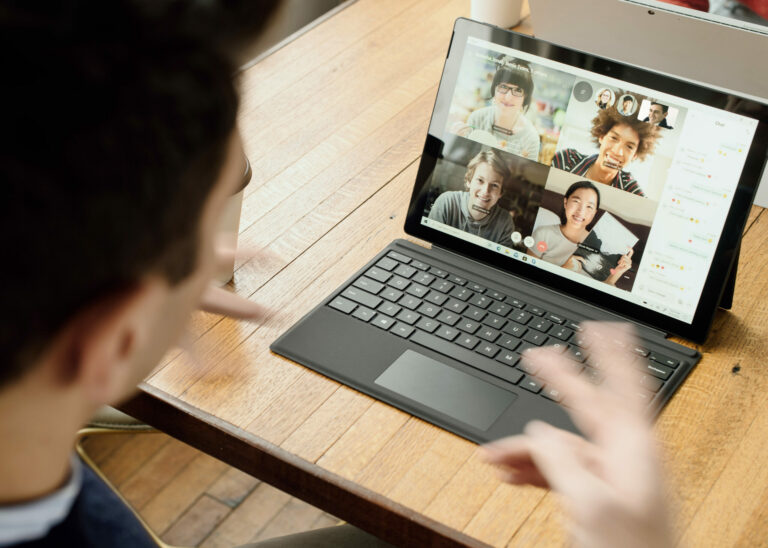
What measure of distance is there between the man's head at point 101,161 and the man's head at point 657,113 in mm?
626

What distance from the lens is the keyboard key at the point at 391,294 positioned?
3.66ft

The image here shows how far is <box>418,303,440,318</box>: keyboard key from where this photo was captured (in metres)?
1.09

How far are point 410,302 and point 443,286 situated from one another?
0.16ft

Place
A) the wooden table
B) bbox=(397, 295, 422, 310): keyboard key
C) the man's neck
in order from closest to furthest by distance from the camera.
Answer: the man's neck
the wooden table
bbox=(397, 295, 422, 310): keyboard key

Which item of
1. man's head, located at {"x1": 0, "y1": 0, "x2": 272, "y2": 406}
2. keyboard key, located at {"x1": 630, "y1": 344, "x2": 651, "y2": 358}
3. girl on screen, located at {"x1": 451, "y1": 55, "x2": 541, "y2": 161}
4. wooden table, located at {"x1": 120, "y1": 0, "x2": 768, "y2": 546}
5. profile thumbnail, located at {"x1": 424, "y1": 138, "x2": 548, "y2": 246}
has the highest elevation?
man's head, located at {"x1": 0, "y1": 0, "x2": 272, "y2": 406}

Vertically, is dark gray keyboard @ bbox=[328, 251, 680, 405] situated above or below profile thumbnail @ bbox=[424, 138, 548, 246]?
below

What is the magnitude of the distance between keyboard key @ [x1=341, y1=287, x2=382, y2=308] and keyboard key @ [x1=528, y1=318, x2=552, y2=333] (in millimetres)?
185

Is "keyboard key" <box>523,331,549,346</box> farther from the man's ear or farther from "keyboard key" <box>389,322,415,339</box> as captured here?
the man's ear

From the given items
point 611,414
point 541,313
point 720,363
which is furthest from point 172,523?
point 611,414

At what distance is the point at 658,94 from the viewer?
104 centimetres

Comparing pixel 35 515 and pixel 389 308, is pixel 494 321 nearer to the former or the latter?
pixel 389 308

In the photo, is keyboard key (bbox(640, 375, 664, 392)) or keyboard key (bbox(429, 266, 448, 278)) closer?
keyboard key (bbox(640, 375, 664, 392))

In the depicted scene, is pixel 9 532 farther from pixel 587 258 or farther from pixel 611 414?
pixel 587 258

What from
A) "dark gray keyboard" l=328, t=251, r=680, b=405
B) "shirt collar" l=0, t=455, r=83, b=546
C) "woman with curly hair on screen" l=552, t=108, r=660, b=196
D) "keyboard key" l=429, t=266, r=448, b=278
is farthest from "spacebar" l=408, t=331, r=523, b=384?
"shirt collar" l=0, t=455, r=83, b=546
